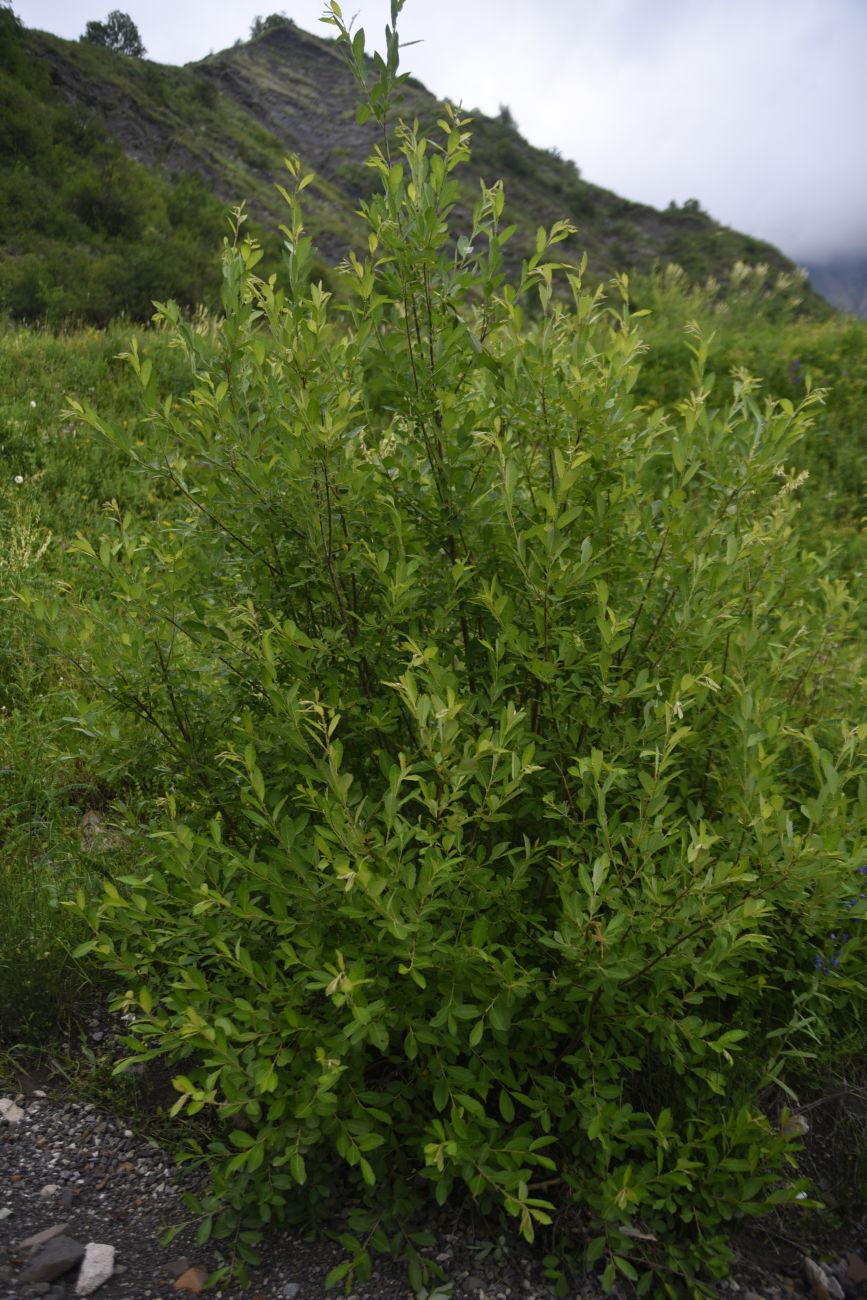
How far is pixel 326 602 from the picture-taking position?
2369 millimetres

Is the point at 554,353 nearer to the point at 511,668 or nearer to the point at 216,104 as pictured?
the point at 511,668

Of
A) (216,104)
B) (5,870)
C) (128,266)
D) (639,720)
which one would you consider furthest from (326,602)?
(216,104)

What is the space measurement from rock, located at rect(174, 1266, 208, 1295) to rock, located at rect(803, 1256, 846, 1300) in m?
1.47

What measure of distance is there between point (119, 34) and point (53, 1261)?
3213 centimetres

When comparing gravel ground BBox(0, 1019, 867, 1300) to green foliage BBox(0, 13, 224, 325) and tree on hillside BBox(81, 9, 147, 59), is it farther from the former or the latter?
tree on hillside BBox(81, 9, 147, 59)

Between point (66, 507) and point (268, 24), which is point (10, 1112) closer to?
point (66, 507)

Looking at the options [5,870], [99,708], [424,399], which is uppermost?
[424,399]

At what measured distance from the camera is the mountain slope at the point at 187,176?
41.7ft

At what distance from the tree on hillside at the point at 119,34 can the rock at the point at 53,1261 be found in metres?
30.0

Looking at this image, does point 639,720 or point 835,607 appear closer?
point 639,720

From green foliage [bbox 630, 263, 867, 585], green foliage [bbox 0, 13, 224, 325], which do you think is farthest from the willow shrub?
green foliage [bbox 0, 13, 224, 325]

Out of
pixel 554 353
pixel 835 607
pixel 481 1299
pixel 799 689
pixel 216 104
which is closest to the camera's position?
pixel 481 1299

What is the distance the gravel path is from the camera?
6.72 feet

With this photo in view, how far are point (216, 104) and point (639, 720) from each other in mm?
32784
